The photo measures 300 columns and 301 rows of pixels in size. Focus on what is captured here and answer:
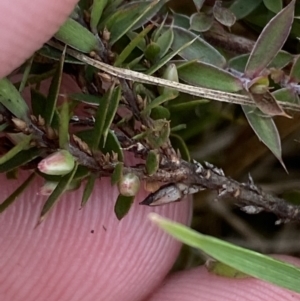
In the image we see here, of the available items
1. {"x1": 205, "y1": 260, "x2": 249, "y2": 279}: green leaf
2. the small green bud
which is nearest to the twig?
the small green bud

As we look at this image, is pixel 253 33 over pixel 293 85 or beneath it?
over

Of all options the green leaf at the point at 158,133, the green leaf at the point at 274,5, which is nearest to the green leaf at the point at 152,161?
the green leaf at the point at 158,133

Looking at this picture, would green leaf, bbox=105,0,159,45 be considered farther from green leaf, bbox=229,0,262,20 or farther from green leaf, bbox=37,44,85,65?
green leaf, bbox=229,0,262,20

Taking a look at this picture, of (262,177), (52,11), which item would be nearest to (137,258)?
(262,177)

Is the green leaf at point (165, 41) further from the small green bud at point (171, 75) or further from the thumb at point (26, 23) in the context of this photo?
the thumb at point (26, 23)

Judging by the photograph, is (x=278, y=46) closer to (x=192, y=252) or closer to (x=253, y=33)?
(x=253, y=33)

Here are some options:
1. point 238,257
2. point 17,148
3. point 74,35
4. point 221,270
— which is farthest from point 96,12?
point 221,270
